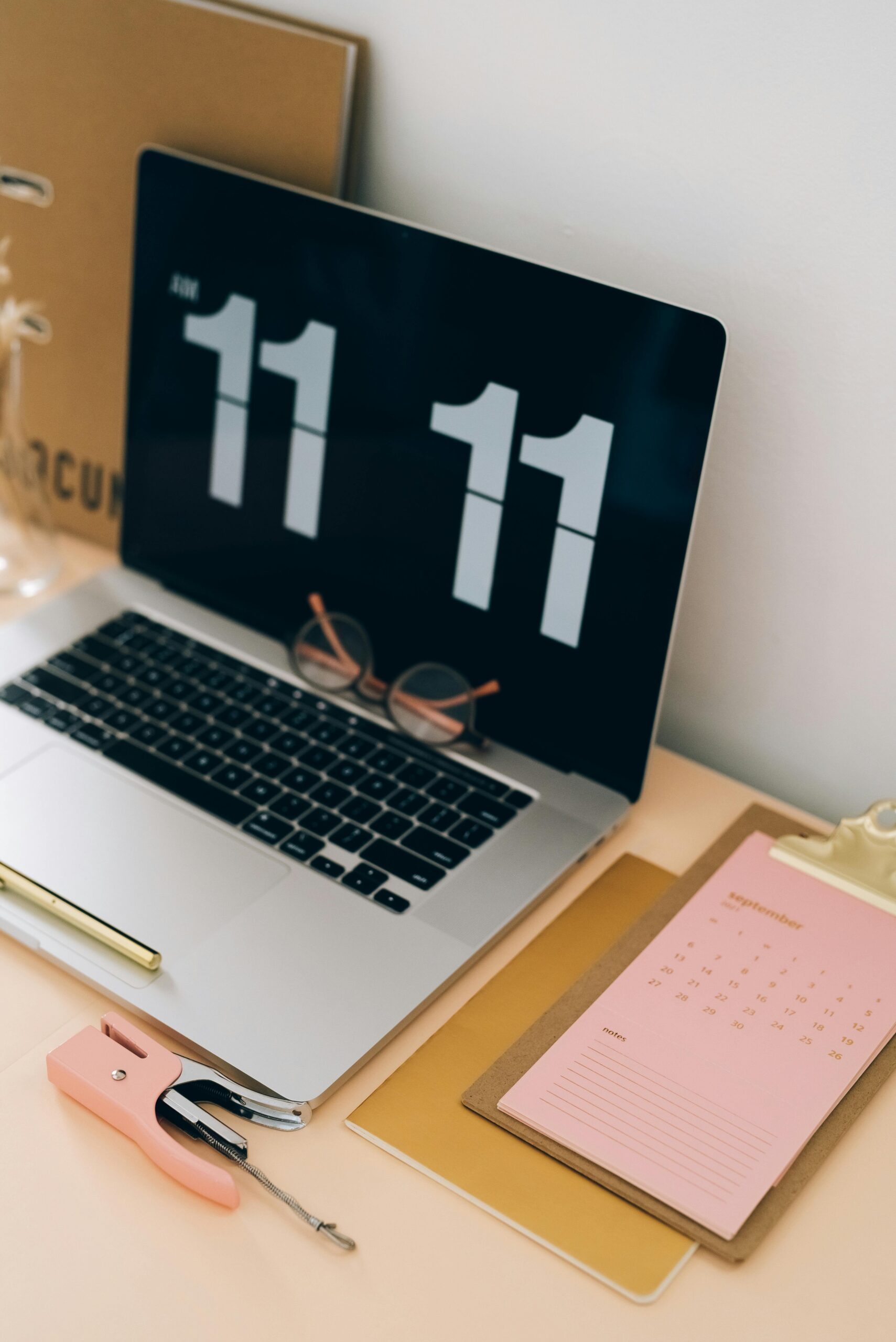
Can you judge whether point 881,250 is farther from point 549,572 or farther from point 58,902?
point 58,902

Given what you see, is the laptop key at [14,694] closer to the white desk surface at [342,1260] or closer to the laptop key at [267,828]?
the laptop key at [267,828]

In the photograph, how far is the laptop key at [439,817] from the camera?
2.59 ft

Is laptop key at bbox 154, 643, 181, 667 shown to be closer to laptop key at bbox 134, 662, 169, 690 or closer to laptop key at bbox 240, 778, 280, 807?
laptop key at bbox 134, 662, 169, 690

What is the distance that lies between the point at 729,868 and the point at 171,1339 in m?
0.41

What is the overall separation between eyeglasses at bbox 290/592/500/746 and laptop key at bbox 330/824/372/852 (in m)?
0.10

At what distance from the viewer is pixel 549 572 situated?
0.81 m

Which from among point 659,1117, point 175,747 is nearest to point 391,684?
point 175,747

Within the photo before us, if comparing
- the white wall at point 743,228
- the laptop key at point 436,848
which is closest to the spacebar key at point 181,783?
the laptop key at point 436,848

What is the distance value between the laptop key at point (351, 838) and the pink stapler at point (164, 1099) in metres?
0.17

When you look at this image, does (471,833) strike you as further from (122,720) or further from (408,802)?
(122,720)

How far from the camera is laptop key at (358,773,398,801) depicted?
807 millimetres

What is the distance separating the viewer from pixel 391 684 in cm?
88

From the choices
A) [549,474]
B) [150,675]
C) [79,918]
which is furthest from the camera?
[150,675]

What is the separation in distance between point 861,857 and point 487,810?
0.73 ft
